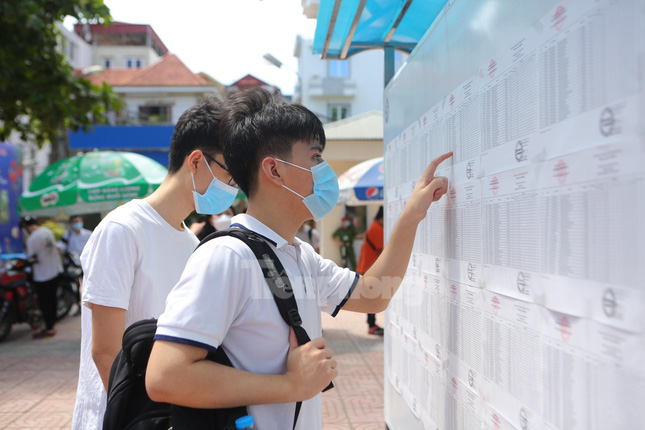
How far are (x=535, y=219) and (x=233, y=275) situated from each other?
0.71m

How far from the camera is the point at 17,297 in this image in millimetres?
8617

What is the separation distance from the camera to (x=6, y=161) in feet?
34.8

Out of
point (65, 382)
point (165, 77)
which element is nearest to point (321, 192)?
point (65, 382)

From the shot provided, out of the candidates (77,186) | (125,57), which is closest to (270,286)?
(77,186)

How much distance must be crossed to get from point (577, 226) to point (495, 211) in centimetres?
44

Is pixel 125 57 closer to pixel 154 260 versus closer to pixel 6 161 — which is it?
pixel 6 161

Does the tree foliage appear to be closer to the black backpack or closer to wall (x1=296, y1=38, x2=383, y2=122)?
the black backpack

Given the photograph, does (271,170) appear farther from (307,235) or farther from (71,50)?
(71,50)

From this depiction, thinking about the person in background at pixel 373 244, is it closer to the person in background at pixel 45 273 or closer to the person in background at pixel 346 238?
the person in background at pixel 45 273

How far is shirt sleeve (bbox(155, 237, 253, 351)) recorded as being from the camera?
4.51ft

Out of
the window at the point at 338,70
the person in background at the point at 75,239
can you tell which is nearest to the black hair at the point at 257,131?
the person in background at the point at 75,239

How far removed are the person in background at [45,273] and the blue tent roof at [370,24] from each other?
6.67 meters

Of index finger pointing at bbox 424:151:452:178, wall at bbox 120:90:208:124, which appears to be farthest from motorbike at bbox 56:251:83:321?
A: wall at bbox 120:90:208:124

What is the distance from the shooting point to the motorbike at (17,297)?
329 inches
